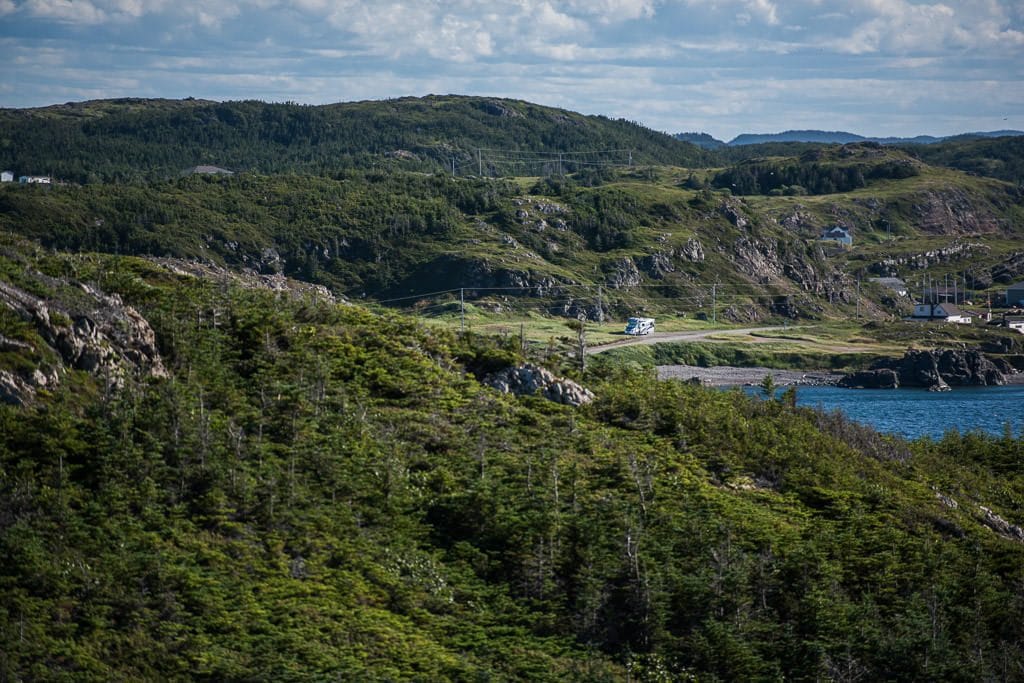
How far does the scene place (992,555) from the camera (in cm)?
4778

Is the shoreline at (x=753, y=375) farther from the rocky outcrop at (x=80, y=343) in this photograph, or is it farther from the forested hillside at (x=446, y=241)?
the rocky outcrop at (x=80, y=343)

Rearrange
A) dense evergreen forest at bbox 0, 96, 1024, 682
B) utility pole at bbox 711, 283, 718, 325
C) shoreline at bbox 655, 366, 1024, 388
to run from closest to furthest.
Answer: dense evergreen forest at bbox 0, 96, 1024, 682, shoreline at bbox 655, 366, 1024, 388, utility pole at bbox 711, 283, 718, 325

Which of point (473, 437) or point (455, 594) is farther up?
point (473, 437)

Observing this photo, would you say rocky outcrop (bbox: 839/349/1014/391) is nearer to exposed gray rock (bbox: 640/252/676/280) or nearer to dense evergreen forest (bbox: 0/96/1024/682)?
exposed gray rock (bbox: 640/252/676/280)

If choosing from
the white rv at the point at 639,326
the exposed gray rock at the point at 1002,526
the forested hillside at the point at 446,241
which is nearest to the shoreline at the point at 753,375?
the white rv at the point at 639,326

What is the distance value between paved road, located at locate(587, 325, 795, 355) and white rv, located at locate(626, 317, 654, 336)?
1.13 metres

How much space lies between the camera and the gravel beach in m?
125

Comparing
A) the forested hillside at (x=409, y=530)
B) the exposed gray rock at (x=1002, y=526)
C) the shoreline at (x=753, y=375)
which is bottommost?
the shoreline at (x=753, y=375)

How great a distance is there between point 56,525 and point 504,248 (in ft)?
441

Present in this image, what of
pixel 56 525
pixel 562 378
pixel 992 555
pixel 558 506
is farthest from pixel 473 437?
pixel 992 555

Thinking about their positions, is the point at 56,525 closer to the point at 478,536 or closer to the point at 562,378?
the point at 478,536

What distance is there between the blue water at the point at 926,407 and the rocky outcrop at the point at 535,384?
1836 inches

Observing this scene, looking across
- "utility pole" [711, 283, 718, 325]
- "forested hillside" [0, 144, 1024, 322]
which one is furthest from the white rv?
"utility pole" [711, 283, 718, 325]

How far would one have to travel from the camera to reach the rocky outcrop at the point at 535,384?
5500cm
